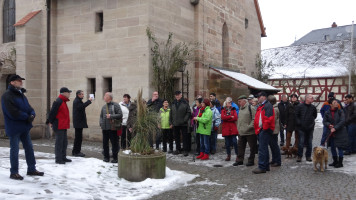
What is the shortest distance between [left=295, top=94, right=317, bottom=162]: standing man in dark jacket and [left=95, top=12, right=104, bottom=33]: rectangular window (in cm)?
765

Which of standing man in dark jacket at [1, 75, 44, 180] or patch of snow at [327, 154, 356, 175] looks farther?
patch of snow at [327, 154, 356, 175]

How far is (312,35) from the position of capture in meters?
50.8

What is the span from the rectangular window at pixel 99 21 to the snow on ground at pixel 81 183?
6343mm

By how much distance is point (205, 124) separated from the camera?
873 centimetres

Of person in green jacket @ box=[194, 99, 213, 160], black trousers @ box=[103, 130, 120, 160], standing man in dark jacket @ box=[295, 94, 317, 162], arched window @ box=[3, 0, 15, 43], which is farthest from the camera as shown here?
arched window @ box=[3, 0, 15, 43]

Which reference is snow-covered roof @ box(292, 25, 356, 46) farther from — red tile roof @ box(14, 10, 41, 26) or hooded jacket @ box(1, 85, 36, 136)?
hooded jacket @ box(1, 85, 36, 136)

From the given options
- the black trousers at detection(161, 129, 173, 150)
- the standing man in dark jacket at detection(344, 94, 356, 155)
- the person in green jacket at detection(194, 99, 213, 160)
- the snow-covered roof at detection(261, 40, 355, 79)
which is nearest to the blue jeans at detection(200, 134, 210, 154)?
the person in green jacket at detection(194, 99, 213, 160)

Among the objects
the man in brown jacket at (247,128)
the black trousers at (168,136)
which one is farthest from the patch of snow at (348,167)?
the black trousers at (168,136)

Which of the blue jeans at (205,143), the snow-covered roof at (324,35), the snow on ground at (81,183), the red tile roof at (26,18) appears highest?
the snow-covered roof at (324,35)

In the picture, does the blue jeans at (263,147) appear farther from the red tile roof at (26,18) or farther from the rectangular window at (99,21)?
the red tile roof at (26,18)

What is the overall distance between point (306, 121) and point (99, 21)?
8122 mm

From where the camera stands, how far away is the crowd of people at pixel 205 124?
18.6 ft

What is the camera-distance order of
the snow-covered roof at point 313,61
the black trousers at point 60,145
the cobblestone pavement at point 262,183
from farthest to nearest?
the snow-covered roof at point 313,61
the black trousers at point 60,145
the cobblestone pavement at point 262,183

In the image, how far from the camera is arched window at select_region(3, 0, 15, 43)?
1479cm
